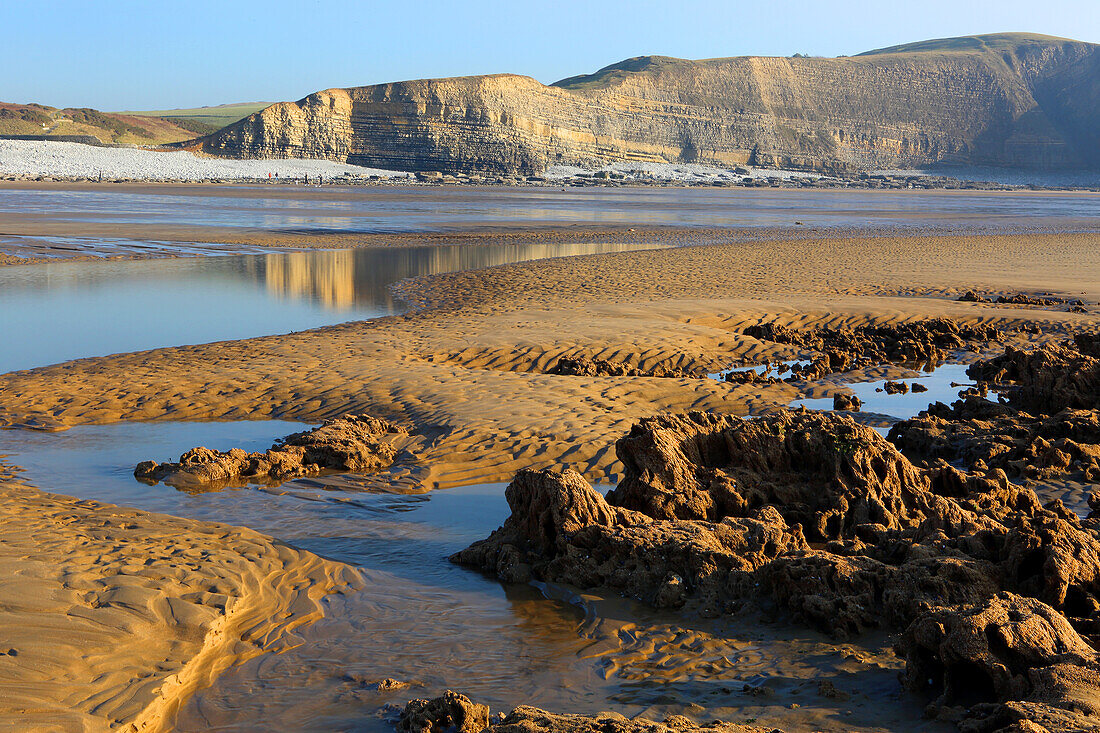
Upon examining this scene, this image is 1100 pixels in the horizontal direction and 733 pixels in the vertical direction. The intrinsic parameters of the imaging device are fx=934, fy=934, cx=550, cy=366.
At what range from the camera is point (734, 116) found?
4417 inches

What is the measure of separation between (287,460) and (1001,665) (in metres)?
5.26

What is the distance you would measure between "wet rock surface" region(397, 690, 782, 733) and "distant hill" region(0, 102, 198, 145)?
361 ft

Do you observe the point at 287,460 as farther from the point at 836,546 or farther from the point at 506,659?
the point at 836,546

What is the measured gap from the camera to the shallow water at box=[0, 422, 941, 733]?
12.5ft

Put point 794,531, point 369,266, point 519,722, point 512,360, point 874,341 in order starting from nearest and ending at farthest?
point 519,722, point 794,531, point 512,360, point 874,341, point 369,266

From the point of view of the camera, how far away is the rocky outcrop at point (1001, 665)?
3.23 meters

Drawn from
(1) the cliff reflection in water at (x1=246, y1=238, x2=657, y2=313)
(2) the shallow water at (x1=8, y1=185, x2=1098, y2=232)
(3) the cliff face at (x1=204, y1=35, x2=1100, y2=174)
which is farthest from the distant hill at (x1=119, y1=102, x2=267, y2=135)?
(1) the cliff reflection in water at (x1=246, y1=238, x2=657, y2=313)

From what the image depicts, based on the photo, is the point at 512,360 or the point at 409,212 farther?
the point at 409,212

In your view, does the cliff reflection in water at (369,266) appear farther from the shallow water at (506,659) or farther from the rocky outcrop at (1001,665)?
the rocky outcrop at (1001,665)

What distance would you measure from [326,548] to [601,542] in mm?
1749

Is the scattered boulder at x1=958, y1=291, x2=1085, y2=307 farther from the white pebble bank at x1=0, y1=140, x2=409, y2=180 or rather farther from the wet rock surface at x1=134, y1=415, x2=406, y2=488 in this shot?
the white pebble bank at x1=0, y1=140, x2=409, y2=180

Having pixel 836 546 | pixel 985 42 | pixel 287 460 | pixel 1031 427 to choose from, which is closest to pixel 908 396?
pixel 1031 427

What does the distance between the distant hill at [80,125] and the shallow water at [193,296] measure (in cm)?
9044

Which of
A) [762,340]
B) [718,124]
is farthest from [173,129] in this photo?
[762,340]
